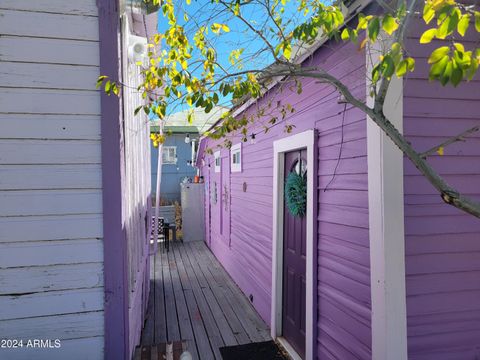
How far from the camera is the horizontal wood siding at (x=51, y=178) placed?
6.37 feet

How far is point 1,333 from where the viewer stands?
77.7 inches

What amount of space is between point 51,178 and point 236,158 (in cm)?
498

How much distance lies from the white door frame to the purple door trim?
1817mm

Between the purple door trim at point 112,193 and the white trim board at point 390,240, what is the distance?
5.39 ft

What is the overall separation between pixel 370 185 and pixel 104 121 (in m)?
1.77

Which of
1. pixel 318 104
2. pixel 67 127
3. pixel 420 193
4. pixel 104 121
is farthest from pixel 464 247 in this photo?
pixel 67 127

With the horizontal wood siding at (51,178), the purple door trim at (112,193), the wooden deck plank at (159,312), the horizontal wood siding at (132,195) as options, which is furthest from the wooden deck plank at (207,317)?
the horizontal wood siding at (51,178)

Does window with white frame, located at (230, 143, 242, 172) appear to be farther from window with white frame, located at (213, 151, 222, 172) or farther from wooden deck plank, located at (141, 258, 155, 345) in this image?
wooden deck plank, located at (141, 258, 155, 345)

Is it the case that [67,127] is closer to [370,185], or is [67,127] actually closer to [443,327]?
[370,185]

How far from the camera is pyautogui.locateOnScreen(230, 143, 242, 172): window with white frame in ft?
21.0

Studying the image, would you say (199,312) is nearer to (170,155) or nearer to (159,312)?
Answer: (159,312)

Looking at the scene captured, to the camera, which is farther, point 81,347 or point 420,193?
point 420,193

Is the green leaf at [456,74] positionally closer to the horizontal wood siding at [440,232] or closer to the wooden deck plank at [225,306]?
the horizontal wood siding at [440,232]

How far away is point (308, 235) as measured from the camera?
3354 mm
